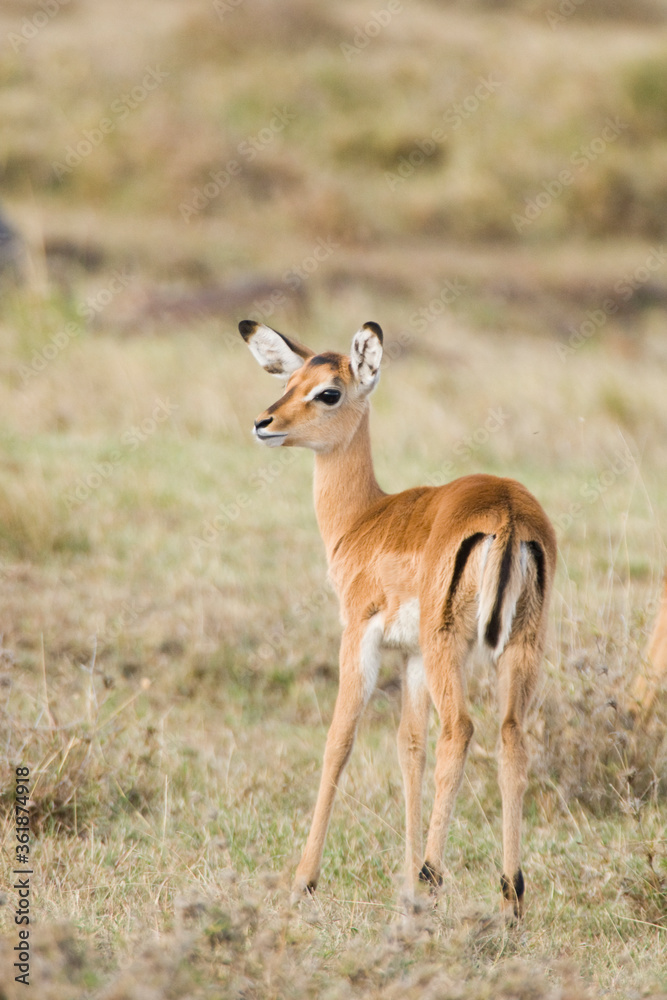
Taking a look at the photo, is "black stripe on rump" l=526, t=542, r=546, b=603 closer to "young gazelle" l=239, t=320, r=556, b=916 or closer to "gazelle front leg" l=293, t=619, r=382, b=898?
"young gazelle" l=239, t=320, r=556, b=916

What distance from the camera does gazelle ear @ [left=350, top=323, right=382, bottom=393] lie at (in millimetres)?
3939

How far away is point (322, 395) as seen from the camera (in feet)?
13.2

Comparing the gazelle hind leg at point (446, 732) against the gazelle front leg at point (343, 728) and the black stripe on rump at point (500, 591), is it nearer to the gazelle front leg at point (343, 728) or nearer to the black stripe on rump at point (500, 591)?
the black stripe on rump at point (500, 591)

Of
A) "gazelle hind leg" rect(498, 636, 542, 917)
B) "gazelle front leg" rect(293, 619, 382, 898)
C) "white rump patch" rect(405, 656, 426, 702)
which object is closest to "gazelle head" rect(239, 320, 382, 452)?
"gazelle front leg" rect(293, 619, 382, 898)

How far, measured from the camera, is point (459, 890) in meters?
3.67

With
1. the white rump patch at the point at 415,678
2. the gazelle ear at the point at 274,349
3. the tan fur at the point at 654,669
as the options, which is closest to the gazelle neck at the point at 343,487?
the gazelle ear at the point at 274,349

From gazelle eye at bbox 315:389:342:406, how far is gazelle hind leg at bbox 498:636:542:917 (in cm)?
109

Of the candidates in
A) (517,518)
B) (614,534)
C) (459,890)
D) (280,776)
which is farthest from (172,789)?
(614,534)

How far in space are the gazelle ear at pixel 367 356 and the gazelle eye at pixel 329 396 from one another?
0.11 metres

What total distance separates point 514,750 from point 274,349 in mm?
1721

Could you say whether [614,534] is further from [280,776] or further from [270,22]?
[270,22]

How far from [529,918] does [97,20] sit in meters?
32.1

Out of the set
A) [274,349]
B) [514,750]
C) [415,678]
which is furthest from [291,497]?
[514,750]

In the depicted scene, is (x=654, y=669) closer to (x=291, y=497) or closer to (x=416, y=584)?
(x=416, y=584)
